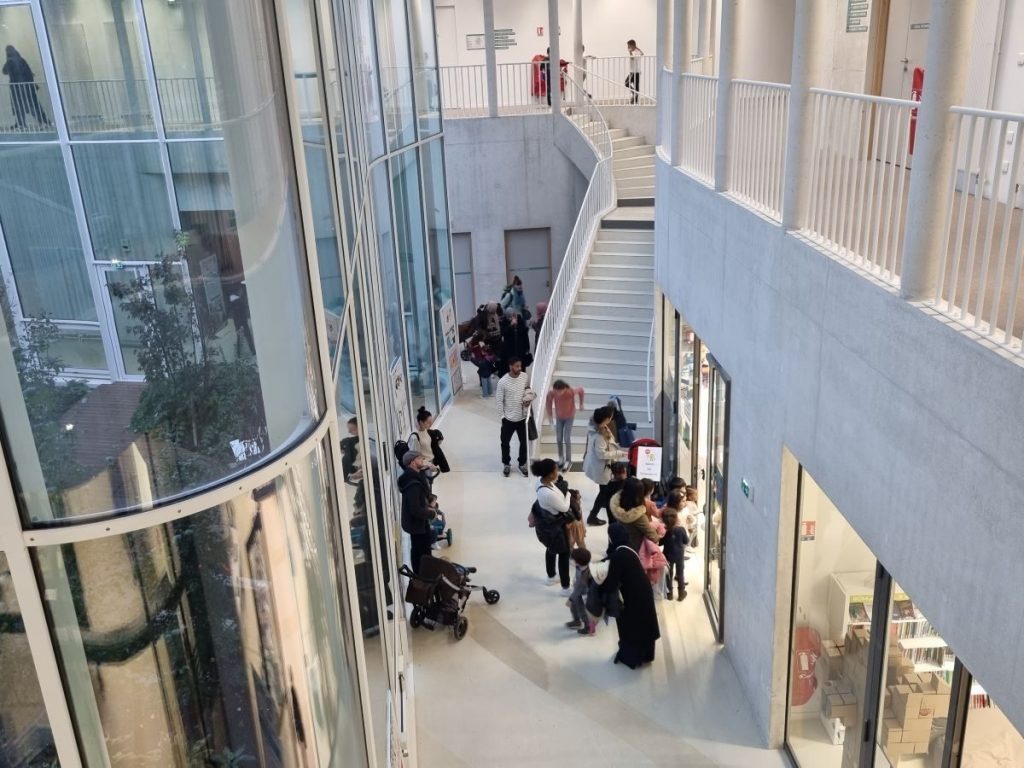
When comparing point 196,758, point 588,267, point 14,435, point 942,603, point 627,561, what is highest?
point 14,435

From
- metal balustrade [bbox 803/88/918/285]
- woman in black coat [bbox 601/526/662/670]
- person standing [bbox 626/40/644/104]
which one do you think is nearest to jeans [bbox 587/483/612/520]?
woman in black coat [bbox 601/526/662/670]

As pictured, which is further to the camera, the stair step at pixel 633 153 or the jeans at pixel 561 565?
the stair step at pixel 633 153

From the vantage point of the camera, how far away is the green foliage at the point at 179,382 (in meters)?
2.59

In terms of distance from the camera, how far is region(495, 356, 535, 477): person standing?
12.9 metres

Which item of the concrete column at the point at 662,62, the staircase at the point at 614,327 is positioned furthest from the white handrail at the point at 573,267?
the concrete column at the point at 662,62

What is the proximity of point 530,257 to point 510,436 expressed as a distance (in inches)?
374

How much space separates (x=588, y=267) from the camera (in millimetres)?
16328

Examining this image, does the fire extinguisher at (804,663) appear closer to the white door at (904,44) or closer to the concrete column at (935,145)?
the concrete column at (935,145)

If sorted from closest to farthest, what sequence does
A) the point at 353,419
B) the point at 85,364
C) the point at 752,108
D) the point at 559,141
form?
the point at 85,364
the point at 353,419
the point at 752,108
the point at 559,141

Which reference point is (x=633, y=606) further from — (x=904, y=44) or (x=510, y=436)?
(x=904, y=44)

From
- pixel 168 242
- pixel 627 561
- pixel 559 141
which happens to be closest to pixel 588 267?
pixel 559 141

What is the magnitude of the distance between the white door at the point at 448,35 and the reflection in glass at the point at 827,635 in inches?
899

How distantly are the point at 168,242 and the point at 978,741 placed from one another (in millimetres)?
4646

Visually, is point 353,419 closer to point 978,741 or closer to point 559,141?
point 978,741
